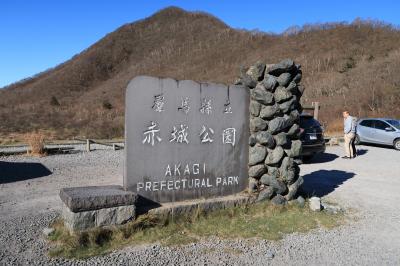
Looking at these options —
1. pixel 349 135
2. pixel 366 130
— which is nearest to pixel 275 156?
pixel 349 135

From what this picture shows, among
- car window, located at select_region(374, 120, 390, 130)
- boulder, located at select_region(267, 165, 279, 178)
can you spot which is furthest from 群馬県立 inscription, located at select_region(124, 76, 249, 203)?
car window, located at select_region(374, 120, 390, 130)

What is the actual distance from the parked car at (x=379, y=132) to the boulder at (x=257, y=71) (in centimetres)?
1462

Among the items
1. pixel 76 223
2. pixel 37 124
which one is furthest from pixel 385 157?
pixel 37 124

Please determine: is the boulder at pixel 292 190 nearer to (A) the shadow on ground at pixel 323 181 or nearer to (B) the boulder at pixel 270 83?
(A) the shadow on ground at pixel 323 181

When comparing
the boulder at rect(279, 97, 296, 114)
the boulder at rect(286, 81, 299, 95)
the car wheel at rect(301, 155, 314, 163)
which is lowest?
the car wheel at rect(301, 155, 314, 163)

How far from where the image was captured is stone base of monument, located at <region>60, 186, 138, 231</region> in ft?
18.1

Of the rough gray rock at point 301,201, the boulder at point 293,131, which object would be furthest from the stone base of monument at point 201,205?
the boulder at point 293,131

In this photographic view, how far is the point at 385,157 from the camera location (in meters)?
16.2

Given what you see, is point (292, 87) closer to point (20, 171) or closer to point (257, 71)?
point (257, 71)

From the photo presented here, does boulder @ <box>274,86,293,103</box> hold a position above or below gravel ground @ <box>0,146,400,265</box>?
above

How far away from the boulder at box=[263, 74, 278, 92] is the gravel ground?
2.58m

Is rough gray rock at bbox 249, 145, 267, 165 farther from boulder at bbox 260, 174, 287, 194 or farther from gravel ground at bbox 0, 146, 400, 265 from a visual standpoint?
gravel ground at bbox 0, 146, 400, 265

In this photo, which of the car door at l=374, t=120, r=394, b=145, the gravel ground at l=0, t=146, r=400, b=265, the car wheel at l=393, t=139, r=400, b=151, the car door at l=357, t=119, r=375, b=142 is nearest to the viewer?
the gravel ground at l=0, t=146, r=400, b=265

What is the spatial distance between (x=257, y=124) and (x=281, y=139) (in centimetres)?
50
